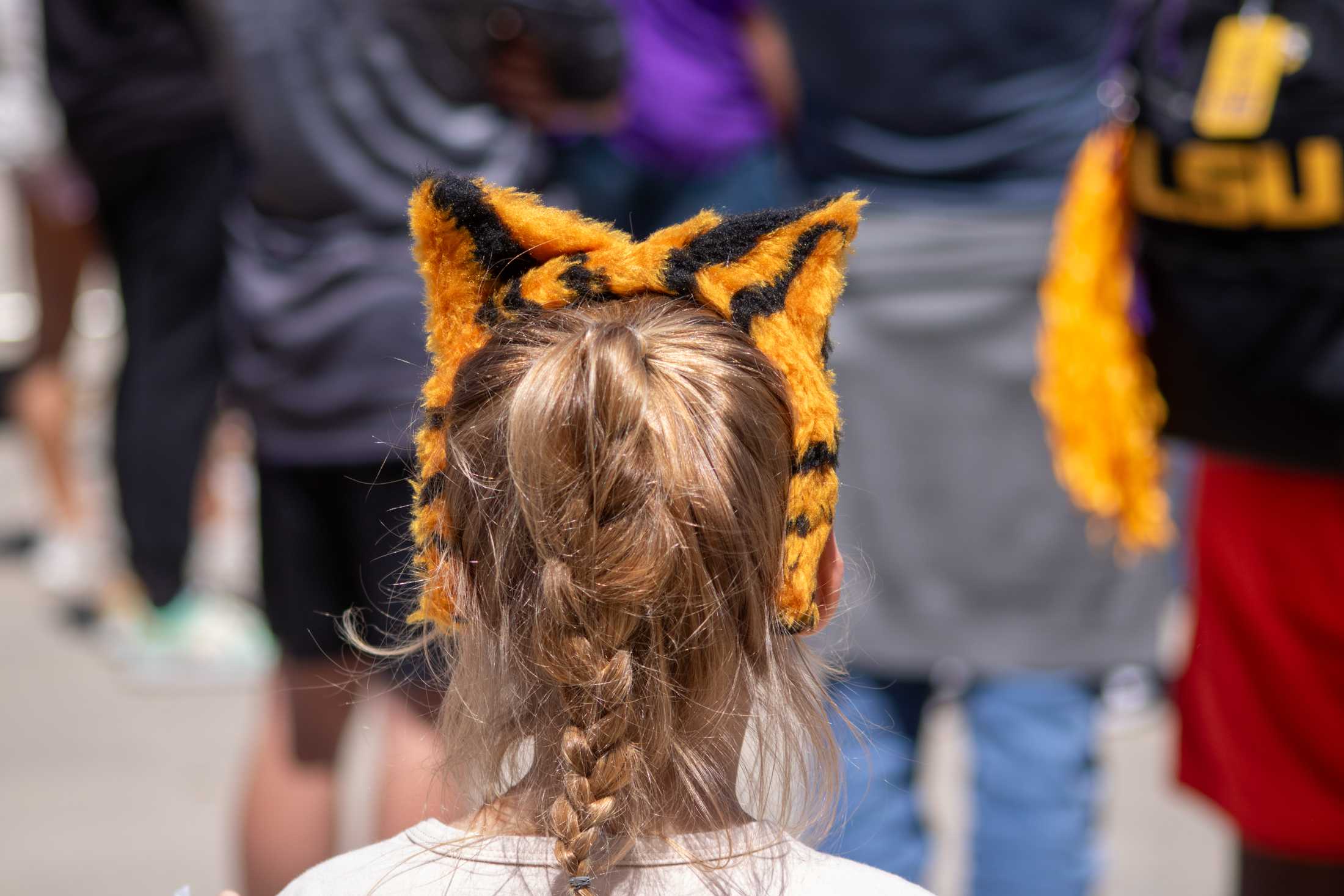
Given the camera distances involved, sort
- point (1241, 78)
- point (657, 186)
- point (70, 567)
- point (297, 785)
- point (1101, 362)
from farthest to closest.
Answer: point (70, 567) < point (657, 186) < point (297, 785) < point (1101, 362) < point (1241, 78)

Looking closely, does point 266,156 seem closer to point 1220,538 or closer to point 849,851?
point 849,851

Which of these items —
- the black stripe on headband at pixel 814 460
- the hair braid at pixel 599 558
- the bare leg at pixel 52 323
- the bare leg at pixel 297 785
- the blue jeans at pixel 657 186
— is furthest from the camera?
the bare leg at pixel 52 323

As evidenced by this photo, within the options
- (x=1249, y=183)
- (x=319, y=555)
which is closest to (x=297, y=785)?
(x=319, y=555)

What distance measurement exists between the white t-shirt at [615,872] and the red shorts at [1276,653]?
107 centimetres

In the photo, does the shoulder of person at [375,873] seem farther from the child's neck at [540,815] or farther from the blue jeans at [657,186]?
the blue jeans at [657,186]

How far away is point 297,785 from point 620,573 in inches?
54.8

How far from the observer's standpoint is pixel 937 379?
229 cm

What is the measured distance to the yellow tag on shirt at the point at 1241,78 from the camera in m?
1.81

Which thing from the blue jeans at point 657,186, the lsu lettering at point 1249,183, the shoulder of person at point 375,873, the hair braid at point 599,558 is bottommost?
the shoulder of person at point 375,873

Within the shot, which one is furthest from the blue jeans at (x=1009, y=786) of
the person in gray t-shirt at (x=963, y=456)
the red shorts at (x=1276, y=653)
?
the red shorts at (x=1276, y=653)

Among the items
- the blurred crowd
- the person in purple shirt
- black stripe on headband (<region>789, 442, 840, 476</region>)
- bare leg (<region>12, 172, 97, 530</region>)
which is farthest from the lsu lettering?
bare leg (<region>12, 172, 97, 530</region>)

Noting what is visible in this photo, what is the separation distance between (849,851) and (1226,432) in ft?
2.72

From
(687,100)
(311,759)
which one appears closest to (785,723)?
(311,759)

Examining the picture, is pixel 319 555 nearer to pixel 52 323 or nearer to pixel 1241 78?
pixel 1241 78
